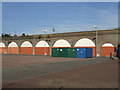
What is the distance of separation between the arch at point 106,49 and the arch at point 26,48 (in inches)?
957

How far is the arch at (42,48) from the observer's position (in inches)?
2052

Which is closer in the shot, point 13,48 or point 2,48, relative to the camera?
point 13,48

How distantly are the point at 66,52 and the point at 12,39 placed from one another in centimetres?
3046

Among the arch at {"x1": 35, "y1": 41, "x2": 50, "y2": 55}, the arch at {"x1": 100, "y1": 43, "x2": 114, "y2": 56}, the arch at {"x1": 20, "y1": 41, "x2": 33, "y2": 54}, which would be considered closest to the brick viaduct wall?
the arch at {"x1": 100, "y1": 43, "x2": 114, "y2": 56}

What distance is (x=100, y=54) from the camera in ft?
139

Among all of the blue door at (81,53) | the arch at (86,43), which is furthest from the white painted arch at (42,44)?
the blue door at (81,53)

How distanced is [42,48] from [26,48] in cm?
738

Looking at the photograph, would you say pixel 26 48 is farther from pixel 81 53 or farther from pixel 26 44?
pixel 81 53

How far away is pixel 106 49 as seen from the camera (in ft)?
136

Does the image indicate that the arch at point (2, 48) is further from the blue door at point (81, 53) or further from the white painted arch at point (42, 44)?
the blue door at point (81, 53)

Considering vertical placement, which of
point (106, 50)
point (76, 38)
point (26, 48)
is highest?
point (76, 38)

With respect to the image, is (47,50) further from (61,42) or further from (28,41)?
(28,41)

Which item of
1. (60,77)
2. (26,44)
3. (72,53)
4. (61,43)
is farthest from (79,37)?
(60,77)

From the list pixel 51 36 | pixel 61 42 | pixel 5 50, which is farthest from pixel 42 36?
pixel 5 50
